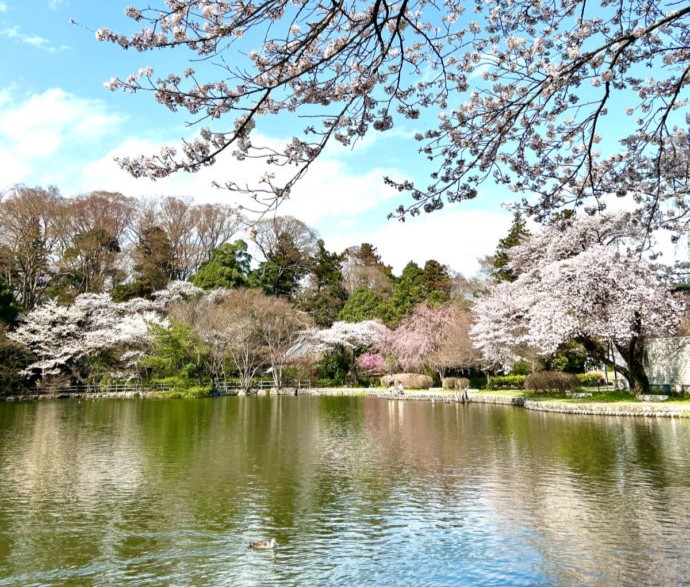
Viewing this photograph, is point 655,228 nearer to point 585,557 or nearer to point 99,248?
point 585,557

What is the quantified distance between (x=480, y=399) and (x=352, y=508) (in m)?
16.8

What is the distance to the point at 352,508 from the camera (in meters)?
6.88

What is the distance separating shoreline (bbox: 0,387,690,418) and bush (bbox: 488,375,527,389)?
140 inches

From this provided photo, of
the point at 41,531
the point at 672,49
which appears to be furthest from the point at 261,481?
the point at 672,49

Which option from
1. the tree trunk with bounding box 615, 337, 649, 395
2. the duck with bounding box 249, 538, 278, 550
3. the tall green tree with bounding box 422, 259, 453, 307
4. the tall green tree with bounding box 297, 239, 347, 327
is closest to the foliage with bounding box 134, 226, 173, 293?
the tall green tree with bounding box 297, 239, 347, 327

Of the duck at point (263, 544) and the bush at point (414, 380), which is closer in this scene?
the duck at point (263, 544)

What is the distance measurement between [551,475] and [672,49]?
6.04 metres

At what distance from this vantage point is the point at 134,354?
30.6m

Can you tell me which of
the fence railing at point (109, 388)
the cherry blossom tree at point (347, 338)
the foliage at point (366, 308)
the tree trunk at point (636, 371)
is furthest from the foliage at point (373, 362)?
the tree trunk at point (636, 371)

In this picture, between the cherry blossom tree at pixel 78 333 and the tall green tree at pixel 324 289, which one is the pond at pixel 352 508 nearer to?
the cherry blossom tree at pixel 78 333

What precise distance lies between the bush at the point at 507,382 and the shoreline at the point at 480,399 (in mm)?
3564

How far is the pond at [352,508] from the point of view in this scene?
496cm

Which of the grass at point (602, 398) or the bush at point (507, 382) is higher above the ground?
the bush at point (507, 382)

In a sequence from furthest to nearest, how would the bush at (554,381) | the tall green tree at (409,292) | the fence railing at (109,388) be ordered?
the tall green tree at (409,292)
the fence railing at (109,388)
the bush at (554,381)
